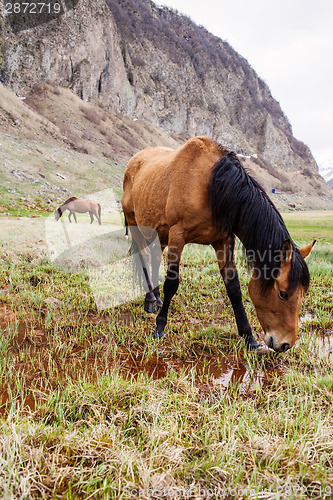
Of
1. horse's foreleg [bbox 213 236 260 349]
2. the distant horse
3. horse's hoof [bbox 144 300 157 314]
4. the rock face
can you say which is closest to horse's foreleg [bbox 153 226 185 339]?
horse's foreleg [bbox 213 236 260 349]

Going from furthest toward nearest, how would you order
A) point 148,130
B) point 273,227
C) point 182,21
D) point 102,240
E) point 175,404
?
point 182,21 < point 148,130 < point 102,240 < point 273,227 < point 175,404

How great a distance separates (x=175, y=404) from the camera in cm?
198

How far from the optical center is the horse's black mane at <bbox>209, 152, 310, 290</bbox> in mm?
2734

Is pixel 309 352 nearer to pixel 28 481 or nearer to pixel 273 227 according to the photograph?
pixel 273 227

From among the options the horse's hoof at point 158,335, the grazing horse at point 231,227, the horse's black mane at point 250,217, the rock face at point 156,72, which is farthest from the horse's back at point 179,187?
the rock face at point 156,72

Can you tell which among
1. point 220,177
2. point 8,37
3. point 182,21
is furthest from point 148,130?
point 220,177

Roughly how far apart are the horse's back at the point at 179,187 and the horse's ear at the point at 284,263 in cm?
97

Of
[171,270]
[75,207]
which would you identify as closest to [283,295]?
[171,270]

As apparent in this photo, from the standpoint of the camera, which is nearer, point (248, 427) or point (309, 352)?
point (248, 427)

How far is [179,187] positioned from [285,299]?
65.3 inches

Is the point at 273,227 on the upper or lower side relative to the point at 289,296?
upper

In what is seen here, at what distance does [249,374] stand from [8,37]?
42736 mm

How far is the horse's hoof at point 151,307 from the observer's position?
438 centimetres

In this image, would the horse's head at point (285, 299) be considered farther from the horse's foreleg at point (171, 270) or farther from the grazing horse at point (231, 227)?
the horse's foreleg at point (171, 270)
